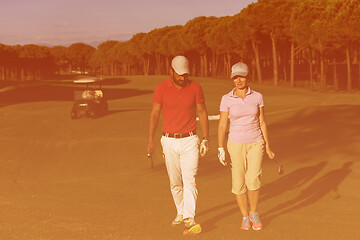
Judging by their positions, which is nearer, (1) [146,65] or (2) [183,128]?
(2) [183,128]

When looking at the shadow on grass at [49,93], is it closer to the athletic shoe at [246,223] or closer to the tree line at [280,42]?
the tree line at [280,42]

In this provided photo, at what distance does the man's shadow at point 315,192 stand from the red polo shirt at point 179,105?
220 centimetres

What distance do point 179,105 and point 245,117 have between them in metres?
0.94

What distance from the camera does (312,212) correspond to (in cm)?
957

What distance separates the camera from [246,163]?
7840 millimetres

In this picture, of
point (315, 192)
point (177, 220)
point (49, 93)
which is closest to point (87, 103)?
point (315, 192)

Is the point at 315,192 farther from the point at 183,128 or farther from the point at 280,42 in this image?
the point at 280,42

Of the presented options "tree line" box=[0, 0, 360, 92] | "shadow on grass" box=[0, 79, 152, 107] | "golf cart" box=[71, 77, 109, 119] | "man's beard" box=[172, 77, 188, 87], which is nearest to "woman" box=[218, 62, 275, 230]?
"man's beard" box=[172, 77, 188, 87]

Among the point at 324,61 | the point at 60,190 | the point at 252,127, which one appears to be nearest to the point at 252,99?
the point at 252,127

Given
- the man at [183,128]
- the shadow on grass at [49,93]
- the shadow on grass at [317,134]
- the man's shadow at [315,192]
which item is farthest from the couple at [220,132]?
the shadow on grass at [49,93]

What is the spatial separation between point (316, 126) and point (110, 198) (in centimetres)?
1378

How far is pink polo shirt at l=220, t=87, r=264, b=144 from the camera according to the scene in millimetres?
7656

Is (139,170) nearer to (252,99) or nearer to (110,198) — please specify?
(110,198)

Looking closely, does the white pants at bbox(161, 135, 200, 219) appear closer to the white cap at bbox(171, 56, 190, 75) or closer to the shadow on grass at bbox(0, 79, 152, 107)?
the white cap at bbox(171, 56, 190, 75)
